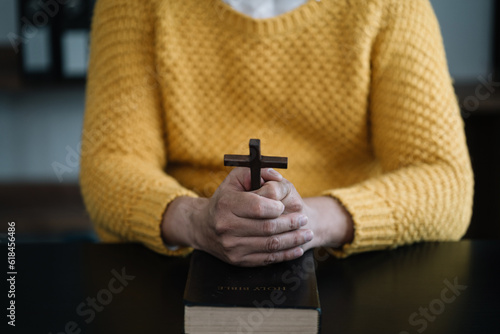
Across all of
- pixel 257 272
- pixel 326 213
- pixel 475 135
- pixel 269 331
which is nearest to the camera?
pixel 269 331

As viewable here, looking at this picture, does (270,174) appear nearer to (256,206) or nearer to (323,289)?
(256,206)

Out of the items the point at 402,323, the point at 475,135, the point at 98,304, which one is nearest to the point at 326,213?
the point at 402,323

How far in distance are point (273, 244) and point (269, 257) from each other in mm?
17

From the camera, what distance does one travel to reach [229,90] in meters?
1.02

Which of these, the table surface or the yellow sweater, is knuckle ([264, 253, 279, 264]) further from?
the yellow sweater

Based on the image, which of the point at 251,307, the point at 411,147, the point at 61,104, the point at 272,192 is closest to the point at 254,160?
the point at 272,192

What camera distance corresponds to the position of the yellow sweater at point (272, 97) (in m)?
0.92

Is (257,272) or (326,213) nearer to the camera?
(257,272)

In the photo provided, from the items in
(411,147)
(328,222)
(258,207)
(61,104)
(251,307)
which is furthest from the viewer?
(61,104)

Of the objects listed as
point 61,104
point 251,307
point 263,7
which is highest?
point 263,7

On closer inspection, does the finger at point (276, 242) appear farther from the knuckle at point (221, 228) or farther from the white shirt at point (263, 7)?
the white shirt at point (263, 7)

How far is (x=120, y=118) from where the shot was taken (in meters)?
0.97

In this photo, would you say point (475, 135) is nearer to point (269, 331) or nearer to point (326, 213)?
point (326, 213)

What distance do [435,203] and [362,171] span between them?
21 centimetres
